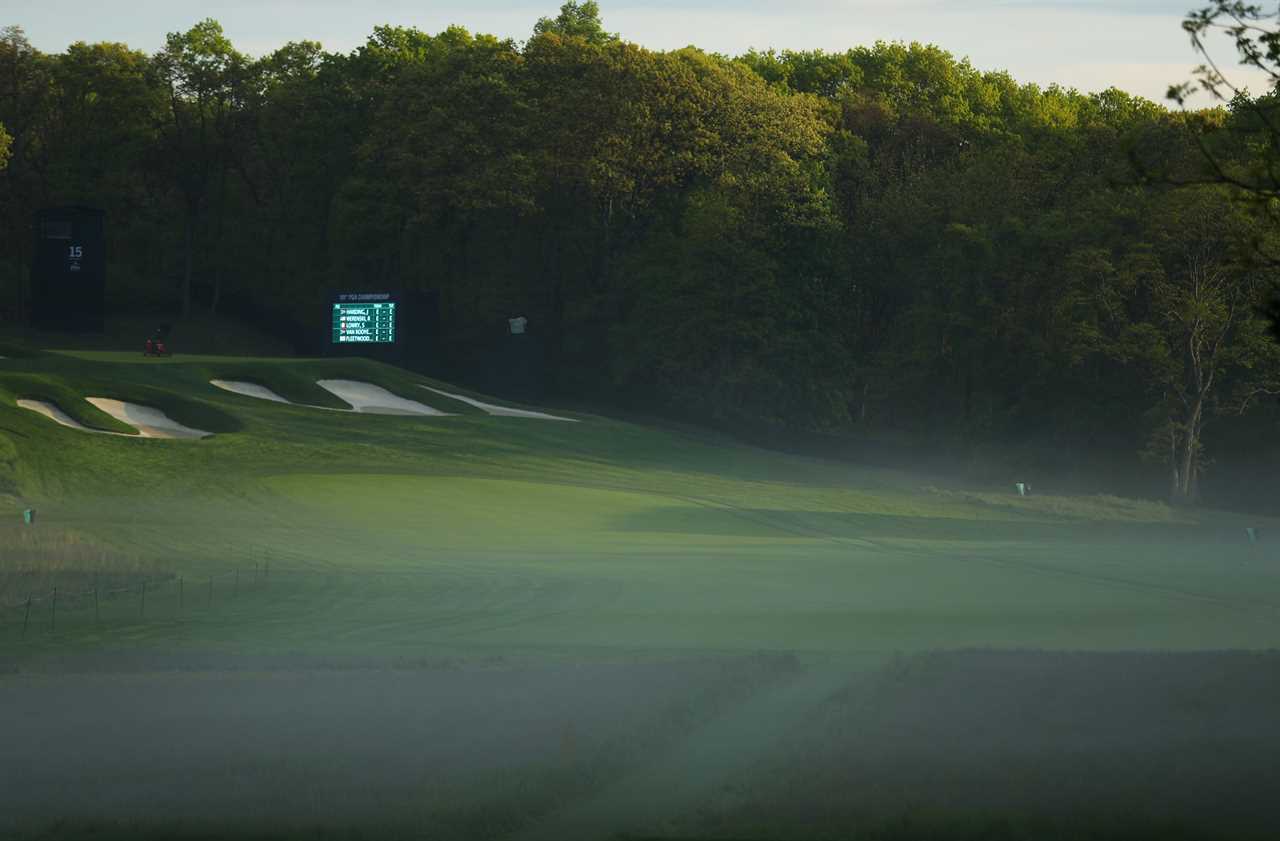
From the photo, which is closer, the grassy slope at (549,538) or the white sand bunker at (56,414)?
the grassy slope at (549,538)

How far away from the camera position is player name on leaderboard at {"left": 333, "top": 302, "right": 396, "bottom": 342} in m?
51.5

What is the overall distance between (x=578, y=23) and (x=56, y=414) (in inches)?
2197

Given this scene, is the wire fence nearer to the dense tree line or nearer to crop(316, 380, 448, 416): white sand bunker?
crop(316, 380, 448, 416): white sand bunker

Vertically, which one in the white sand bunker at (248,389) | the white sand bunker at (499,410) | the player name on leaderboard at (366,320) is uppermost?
the player name on leaderboard at (366,320)

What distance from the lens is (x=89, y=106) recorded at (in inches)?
3228

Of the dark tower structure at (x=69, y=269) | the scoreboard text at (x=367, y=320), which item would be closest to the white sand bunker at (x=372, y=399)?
the scoreboard text at (x=367, y=320)

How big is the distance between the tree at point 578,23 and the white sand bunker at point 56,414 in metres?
50.7

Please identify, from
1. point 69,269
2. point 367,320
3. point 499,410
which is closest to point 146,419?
point 499,410

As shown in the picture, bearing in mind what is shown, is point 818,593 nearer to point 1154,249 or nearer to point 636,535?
point 636,535

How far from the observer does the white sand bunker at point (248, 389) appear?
4456 centimetres

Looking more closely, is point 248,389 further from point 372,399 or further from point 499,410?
point 499,410

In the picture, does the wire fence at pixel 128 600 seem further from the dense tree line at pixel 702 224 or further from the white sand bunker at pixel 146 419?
the dense tree line at pixel 702 224

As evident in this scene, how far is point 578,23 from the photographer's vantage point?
85438 mm

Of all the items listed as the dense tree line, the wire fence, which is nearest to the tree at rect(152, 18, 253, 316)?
the dense tree line
